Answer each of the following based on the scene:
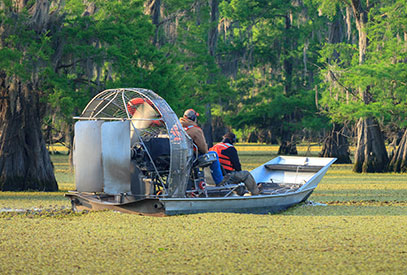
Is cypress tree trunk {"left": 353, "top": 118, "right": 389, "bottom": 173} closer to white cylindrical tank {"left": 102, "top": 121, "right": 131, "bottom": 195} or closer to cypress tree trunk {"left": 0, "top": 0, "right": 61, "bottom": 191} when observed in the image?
cypress tree trunk {"left": 0, "top": 0, "right": 61, "bottom": 191}

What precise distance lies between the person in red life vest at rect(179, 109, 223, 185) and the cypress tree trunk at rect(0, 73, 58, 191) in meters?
7.36

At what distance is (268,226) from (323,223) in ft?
3.31

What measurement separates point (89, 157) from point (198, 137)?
1.99 meters

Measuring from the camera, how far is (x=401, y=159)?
30.1 m

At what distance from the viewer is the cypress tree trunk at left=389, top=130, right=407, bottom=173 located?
98.4 ft

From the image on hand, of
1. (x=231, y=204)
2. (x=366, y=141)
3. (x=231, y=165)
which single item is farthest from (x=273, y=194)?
(x=366, y=141)

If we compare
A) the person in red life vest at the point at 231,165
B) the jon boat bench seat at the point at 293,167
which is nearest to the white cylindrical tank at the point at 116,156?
the person in red life vest at the point at 231,165

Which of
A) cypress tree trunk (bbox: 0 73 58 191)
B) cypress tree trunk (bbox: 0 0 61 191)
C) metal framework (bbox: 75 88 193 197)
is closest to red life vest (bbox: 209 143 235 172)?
metal framework (bbox: 75 88 193 197)

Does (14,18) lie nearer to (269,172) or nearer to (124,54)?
(124,54)

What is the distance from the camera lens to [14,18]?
19672 mm

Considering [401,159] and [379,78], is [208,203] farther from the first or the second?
[401,159]

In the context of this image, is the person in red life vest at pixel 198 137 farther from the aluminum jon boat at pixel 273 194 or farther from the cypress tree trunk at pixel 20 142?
the cypress tree trunk at pixel 20 142

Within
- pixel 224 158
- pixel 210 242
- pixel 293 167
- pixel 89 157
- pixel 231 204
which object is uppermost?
pixel 89 157

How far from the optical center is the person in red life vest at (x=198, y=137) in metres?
14.3
